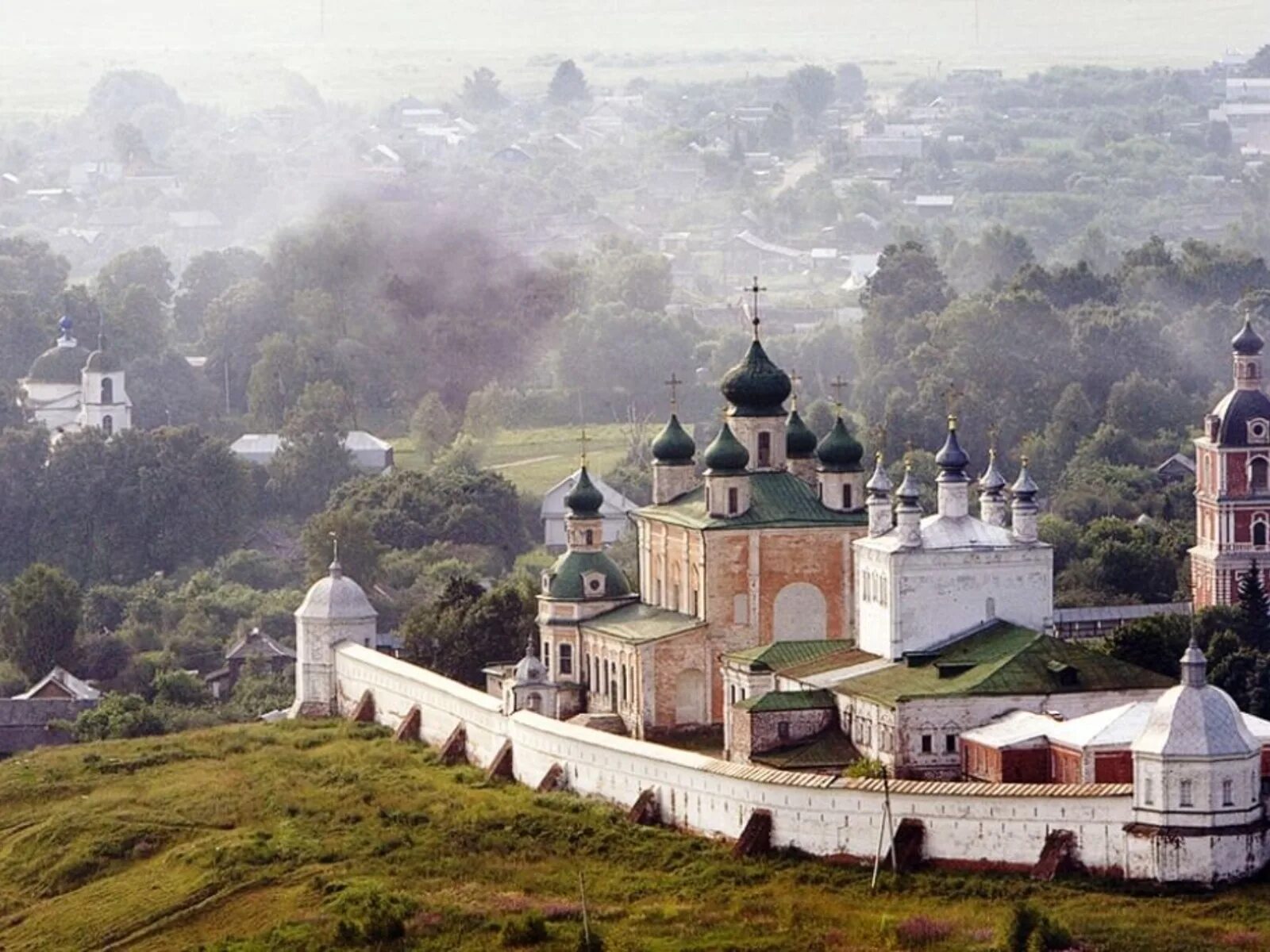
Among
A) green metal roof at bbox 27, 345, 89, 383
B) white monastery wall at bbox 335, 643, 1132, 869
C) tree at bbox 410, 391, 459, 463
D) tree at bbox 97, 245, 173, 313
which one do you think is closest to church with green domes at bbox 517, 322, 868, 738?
white monastery wall at bbox 335, 643, 1132, 869

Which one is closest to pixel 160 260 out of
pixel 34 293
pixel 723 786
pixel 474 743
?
pixel 34 293

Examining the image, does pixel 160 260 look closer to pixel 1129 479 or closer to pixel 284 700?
pixel 1129 479

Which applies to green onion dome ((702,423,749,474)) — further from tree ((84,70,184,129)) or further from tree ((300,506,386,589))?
tree ((84,70,184,129))

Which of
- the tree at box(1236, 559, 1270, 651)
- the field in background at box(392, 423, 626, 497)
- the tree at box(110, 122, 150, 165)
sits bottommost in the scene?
the tree at box(1236, 559, 1270, 651)

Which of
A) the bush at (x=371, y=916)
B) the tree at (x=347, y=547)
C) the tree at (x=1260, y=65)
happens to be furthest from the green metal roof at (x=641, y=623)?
the tree at (x=1260, y=65)

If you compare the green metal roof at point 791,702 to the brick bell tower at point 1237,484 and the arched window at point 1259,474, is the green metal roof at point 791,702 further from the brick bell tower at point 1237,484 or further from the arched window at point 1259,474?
the arched window at point 1259,474
